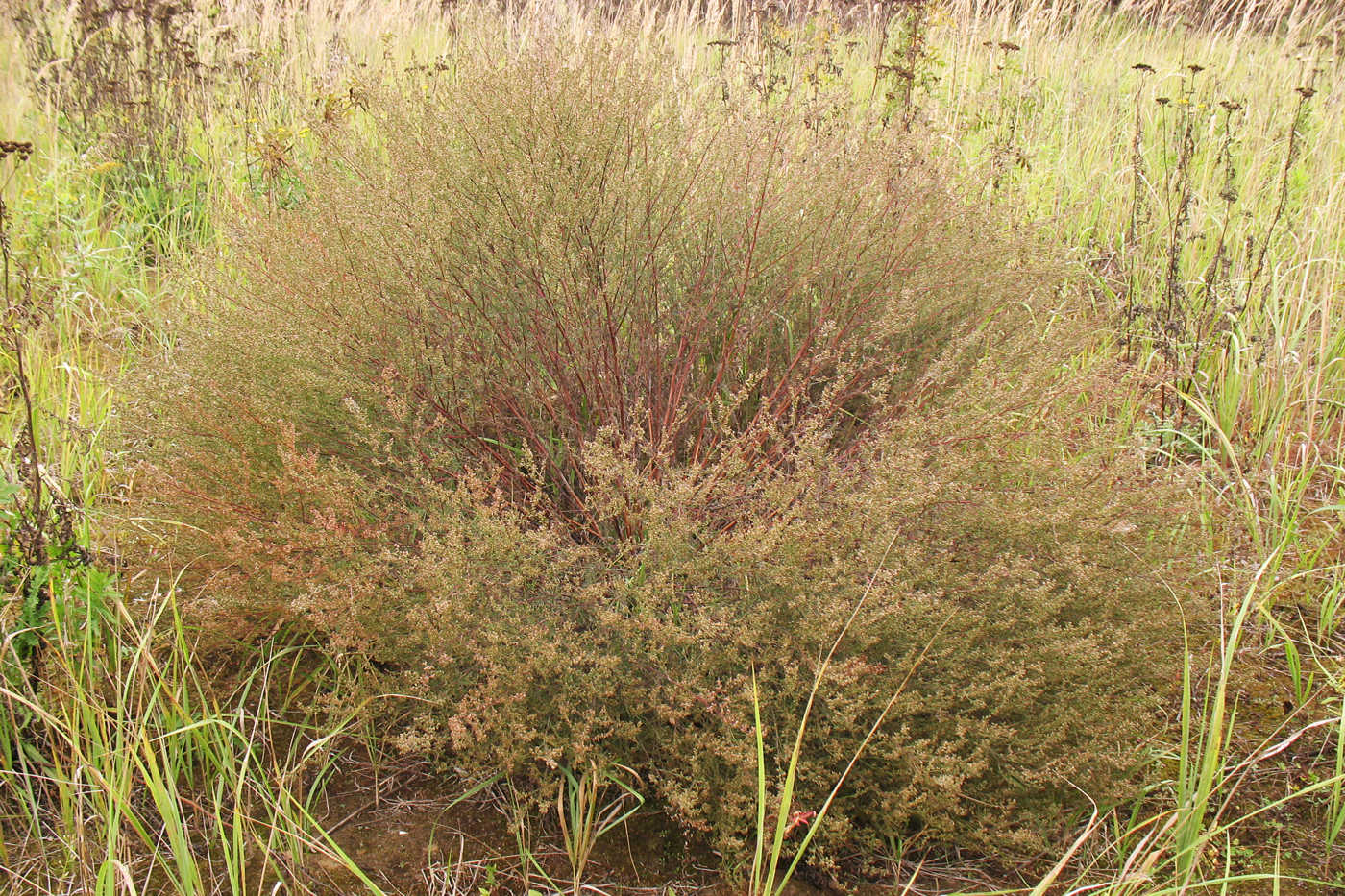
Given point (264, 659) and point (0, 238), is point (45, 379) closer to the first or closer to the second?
point (0, 238)

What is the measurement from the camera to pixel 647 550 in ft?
6.36

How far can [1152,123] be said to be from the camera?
16.6ft

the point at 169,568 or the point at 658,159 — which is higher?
the point at 658,159

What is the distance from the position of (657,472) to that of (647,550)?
0.47 meters

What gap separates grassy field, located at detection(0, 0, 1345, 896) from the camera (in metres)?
1.83

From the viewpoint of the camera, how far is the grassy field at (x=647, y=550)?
183 cm

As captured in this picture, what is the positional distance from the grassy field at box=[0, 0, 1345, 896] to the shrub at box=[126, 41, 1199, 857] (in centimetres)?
2

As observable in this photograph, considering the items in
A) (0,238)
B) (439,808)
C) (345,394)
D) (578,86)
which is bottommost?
(439,808)

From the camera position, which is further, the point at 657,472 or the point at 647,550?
the point at 657,472

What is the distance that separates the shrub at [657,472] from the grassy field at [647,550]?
2 centimetres

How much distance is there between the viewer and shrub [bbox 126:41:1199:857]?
1833mm

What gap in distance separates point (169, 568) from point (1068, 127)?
488 centimetres

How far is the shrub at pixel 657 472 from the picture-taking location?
1833 mm

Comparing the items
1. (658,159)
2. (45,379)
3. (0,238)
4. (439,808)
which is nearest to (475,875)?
(439,808)
